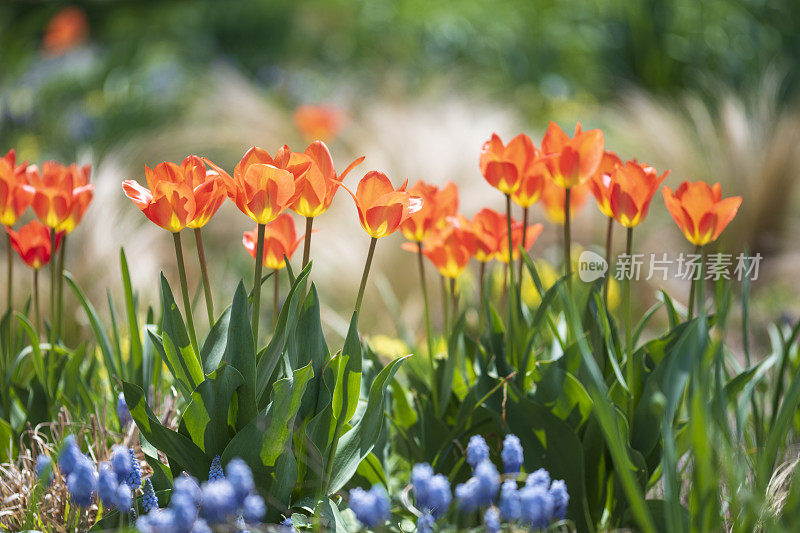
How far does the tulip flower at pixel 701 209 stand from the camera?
1.21m

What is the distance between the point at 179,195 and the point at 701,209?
811 millimetres

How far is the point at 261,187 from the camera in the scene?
3.45 feet

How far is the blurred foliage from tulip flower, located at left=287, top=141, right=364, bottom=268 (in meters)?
4.01

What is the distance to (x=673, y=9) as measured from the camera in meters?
6.82

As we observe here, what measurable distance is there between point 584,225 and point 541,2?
18.8ft

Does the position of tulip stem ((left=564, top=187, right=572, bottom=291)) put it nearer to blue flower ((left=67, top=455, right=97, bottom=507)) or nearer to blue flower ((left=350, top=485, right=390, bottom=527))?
blue flower ((left=350, top=485, right=390, bottom=527))

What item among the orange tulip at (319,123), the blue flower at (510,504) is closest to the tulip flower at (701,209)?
the blue flower at (510,504)

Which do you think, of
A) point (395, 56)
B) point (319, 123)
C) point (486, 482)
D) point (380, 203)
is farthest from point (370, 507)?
point (395, 56)

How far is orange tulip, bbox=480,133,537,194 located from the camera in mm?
1280

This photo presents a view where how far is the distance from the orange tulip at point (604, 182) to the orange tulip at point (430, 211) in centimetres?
26

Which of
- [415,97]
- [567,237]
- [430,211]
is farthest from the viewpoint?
[415,97]

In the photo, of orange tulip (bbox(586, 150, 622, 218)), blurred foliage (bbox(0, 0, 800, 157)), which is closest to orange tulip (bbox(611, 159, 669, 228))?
orange tulip (bbox(586, 150, 622, 218))

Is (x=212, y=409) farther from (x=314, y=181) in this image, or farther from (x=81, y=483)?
(x=314, y=181)

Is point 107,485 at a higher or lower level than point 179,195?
lower
